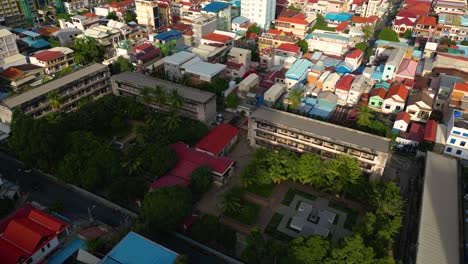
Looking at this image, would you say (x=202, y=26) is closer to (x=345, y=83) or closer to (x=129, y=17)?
(x=129, y=17)

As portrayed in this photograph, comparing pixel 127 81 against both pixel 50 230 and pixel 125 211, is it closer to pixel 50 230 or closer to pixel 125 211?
pixel 125 211

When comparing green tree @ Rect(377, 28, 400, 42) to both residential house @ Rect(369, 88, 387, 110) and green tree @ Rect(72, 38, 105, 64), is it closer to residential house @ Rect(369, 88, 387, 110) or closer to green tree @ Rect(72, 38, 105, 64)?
residential house @ Rect(369, 88, 387, 110)

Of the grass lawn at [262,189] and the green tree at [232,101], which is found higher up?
the green tree at [232,101]

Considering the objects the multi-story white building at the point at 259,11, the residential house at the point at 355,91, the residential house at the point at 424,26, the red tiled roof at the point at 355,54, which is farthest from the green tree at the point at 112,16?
the residential house at the point at 424,26

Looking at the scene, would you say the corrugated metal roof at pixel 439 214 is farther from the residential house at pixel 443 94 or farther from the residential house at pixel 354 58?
the residential house at pixel 354 58

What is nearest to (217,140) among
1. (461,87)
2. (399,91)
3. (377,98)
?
(377,98)

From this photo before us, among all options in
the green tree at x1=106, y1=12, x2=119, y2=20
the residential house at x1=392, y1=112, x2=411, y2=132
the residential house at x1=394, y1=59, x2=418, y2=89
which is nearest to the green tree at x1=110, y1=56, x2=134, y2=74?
the green tree at x1=106, y1=12, x2=119, y2=20
